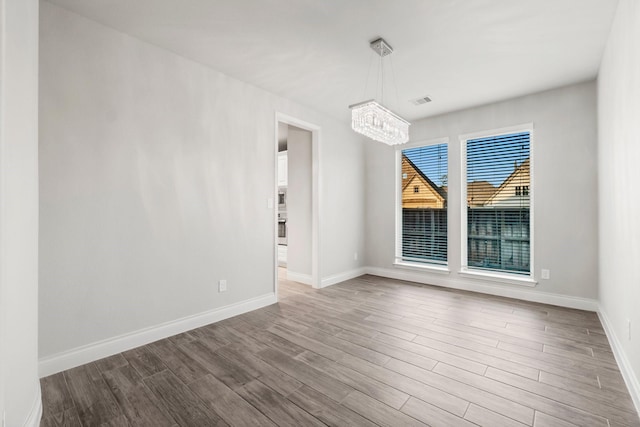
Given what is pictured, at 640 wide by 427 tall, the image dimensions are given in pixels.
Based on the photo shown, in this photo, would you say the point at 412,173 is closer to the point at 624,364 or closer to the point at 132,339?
the point at 624,364

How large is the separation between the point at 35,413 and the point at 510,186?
16.8 feet

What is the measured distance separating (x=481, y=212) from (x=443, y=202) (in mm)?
565

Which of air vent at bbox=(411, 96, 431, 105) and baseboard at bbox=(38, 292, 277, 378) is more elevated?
air vent at bbox=(411, 96, 431, 105)

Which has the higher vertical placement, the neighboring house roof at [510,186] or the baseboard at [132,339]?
the neighboring house roof at [510,186]

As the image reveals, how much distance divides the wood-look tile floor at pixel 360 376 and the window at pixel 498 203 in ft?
3.44

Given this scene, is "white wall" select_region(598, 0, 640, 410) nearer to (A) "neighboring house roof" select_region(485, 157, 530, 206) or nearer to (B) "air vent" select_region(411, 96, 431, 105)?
(A) "neighboring house roof" select_region(485, 157, 530, 206)

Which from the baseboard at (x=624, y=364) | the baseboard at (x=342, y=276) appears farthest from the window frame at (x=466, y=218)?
the baseboard at (x=342, y=276)

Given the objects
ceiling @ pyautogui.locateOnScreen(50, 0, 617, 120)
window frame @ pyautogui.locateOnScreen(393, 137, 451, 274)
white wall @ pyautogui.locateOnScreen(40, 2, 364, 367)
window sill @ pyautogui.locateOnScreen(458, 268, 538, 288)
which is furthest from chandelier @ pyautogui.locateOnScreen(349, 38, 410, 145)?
window sill @ pyautogui.locateOnScreen(458, 268, 538, 288)

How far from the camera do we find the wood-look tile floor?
1688 millimetres

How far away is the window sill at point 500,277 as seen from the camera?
3881 millimetres

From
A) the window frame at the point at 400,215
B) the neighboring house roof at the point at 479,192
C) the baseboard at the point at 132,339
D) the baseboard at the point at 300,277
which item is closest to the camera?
the baseboard at the point at 132,339

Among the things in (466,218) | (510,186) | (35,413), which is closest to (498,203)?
(510,186)

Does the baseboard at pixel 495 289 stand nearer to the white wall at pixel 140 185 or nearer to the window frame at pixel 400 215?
the window frame at pixel 400 215

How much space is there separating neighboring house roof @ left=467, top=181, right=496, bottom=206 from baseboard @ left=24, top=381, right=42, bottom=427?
16.2 feet
